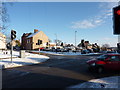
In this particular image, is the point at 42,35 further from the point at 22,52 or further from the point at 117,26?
the point at 117,26

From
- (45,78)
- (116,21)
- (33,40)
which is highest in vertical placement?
(33,40)

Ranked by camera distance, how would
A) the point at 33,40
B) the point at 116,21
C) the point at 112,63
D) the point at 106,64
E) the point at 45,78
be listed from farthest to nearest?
1. the point at 33,40
2. the point at 112,63
3. the point at 106,64
4. the point at 45,78
5. the point at 116,21

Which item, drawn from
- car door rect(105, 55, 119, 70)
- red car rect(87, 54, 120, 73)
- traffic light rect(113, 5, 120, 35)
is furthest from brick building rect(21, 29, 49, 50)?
traffic light rect(113, 5, 120, 35)

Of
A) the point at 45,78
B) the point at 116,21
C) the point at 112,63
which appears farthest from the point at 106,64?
the point at 116,21

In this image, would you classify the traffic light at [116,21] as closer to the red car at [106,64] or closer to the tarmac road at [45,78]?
the tarmac road at [45,78]

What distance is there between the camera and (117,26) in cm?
424

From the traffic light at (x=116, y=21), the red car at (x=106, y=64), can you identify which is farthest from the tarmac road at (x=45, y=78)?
the traffic light at (x=116, y=21)

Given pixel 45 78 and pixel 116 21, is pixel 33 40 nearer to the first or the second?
pixel 45 78

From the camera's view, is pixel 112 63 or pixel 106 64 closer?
pixel 106 64

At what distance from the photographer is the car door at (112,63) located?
30.4 feet

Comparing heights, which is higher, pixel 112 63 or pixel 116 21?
pixel 116 21

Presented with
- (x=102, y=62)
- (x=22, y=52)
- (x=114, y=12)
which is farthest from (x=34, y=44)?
(x=114, y=12)

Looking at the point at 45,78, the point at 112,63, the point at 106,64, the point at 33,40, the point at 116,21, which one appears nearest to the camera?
the point at 116,21

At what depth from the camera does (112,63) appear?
367 inches
